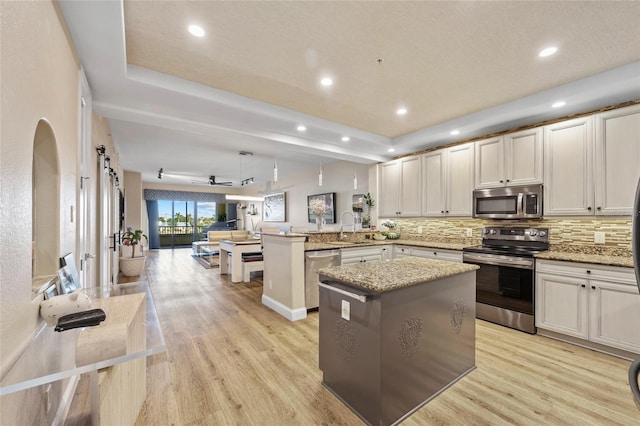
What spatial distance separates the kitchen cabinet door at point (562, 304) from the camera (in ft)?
9.05

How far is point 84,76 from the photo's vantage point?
2.40 m

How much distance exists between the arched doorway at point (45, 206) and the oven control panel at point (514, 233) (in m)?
4.59

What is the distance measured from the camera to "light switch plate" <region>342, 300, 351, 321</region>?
1.87 m

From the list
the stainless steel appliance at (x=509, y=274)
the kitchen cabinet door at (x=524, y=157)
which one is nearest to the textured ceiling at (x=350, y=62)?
the kitchen cabinet door at (x=524, y=157)

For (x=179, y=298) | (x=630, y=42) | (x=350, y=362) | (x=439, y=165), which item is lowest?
(x=179, y=298)

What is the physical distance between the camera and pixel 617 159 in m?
2.81

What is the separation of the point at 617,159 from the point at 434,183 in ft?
6.75

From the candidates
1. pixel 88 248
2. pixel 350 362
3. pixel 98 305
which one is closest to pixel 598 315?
pixel 350 362

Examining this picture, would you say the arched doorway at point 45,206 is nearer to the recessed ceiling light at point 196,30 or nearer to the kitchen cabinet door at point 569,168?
the recessed ceiling light at point 196,30

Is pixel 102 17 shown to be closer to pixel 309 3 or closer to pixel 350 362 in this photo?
pixel 309 3

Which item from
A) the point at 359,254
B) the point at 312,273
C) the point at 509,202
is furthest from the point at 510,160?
the point at 312,273

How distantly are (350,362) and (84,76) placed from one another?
3.23 metres

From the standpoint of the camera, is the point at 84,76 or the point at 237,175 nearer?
the point at 84,76

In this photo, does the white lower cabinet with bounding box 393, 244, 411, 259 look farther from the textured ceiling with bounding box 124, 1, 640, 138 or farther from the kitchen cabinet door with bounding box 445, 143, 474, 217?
the textured ceiling with bounding box 124, 1, 640, 138
